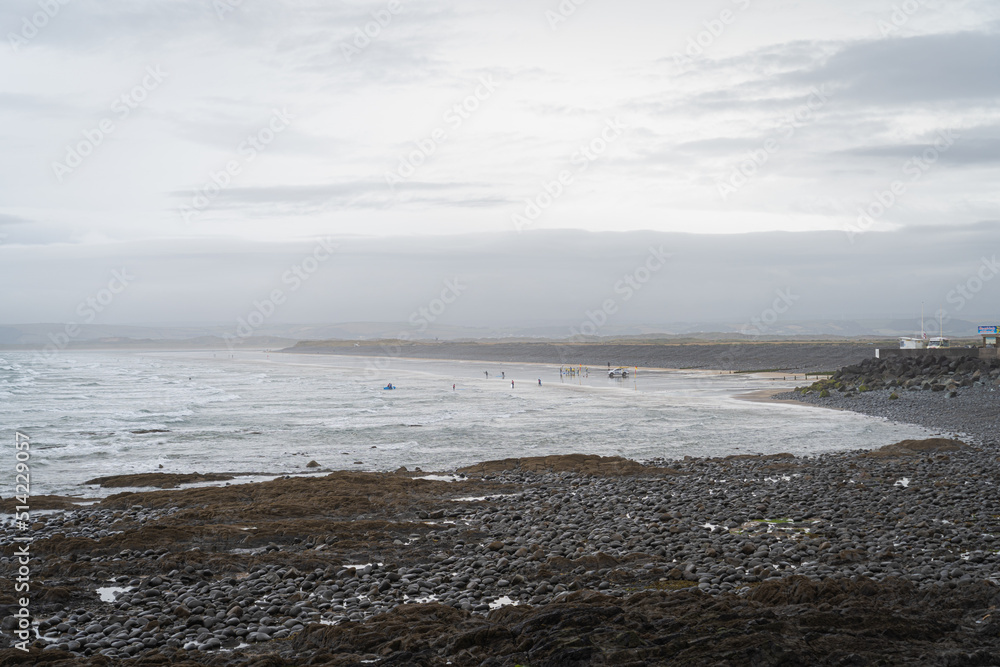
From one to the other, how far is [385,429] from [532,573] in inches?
889

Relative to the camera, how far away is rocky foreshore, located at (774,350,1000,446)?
95.5 feet

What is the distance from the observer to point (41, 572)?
10.9 metres

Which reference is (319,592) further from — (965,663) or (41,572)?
(965,663)

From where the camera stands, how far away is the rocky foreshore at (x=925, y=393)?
29.1 meters

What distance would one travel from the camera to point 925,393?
39.4m

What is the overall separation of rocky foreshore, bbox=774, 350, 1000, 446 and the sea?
2.01 meters
